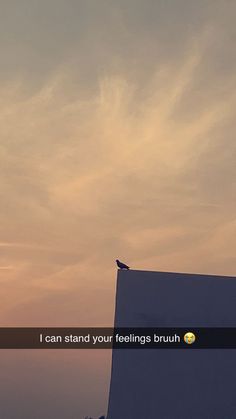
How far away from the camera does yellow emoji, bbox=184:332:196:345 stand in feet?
68.0

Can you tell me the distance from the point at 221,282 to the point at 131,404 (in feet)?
14.5

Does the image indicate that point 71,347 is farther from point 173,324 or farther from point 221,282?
point 221,282

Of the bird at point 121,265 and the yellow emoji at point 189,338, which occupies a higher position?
the bird at point 121,265

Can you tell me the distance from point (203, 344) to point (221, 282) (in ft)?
6.23

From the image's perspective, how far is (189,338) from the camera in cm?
2075

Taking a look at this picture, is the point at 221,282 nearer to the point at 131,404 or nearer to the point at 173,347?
the point at 173,347

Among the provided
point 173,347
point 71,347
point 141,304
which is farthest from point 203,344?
point 71,347

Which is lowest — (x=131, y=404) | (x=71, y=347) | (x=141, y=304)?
(x=131, y=404)

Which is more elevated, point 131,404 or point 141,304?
point 141,304

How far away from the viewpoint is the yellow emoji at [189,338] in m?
20.7

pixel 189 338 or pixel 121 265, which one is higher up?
pixel 121 265

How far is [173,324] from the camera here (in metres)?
20.9

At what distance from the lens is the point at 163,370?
67.6 ft

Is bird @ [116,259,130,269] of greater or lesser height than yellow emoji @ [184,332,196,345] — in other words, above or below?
above
